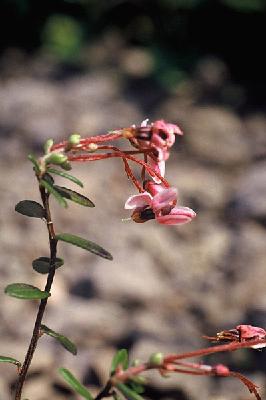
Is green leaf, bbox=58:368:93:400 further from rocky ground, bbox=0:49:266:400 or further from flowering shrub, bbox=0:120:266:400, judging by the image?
rocky ground, bbox=0:49:266:400

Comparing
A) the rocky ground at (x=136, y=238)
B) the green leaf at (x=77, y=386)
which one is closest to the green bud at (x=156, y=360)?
the green leaf at (x=77, y=386)

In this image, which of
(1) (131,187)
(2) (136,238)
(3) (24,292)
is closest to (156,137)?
(3) (24,292)

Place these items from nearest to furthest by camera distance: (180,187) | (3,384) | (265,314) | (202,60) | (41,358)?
(3,384) < (41,358) < (265,314) < (180,187) < (202,60)

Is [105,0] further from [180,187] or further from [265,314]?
[265,314]

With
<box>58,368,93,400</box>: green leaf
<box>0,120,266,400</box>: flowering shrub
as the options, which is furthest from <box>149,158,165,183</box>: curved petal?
<box>58,368,93,400</box>: green leaf

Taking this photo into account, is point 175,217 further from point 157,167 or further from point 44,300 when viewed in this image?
point 44,300

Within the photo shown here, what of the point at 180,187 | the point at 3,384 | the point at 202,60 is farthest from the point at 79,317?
the point at 202,60
